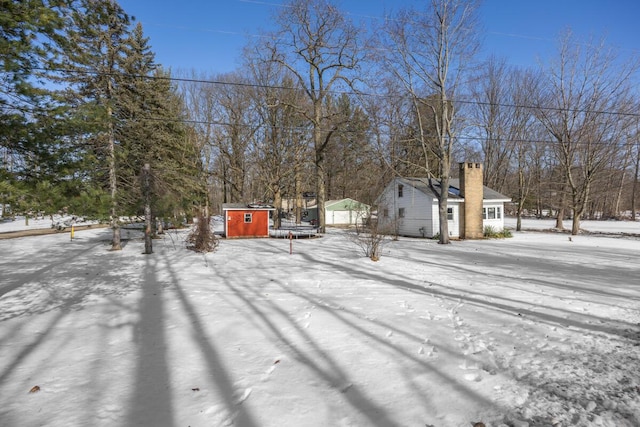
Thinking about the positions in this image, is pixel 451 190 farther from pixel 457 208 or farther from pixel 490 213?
pixel 490 213

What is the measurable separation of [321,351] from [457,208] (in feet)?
68.8

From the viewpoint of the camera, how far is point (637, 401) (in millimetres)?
3064

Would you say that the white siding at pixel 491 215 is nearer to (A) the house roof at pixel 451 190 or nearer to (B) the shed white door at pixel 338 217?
(A) the house roof at pixel 451 190

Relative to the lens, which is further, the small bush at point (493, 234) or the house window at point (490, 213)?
the house window at point (490, 213)

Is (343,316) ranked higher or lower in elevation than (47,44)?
lower

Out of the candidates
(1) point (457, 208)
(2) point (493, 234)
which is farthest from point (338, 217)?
(2) point (493, 234)

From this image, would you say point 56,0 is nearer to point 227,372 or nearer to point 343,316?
point 227,372

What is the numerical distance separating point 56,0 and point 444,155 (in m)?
18.4

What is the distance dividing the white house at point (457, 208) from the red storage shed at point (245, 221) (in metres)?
7.95

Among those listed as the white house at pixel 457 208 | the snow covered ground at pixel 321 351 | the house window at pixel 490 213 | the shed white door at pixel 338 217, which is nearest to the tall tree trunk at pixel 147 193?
the snow covered ground at pixel 321 351

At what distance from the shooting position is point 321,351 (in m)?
4.25

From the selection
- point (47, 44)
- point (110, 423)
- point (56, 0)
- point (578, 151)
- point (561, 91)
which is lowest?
point (110, 423)

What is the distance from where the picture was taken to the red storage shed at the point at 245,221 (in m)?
22.3

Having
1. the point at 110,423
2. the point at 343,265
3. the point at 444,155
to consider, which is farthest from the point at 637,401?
the point at 444,155
